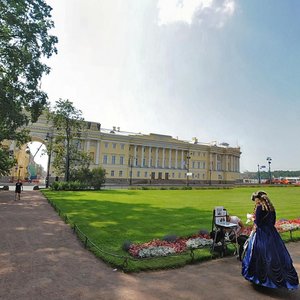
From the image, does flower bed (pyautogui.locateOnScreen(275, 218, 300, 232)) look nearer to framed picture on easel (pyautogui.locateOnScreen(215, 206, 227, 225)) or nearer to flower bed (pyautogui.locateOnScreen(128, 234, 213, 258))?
flower bed (pyautogui.locateOnScreen(128, 234, 213, 258))

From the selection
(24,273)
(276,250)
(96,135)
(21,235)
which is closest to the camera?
(276,250)

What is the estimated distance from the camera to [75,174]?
42906mm

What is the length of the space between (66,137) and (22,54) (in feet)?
76.2

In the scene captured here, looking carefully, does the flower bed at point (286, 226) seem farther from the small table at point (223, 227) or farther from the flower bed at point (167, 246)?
the small table at point (223, 227)

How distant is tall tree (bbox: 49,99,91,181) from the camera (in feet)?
136

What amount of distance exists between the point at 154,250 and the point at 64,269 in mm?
2604

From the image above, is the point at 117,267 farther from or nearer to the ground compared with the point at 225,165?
nearer to the ground

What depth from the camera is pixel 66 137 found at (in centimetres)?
4275

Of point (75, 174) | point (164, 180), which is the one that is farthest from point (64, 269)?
point (164, 180)

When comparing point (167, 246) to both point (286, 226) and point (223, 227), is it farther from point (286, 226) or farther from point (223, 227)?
point (286, 226)

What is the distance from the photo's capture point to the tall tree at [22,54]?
19531mm

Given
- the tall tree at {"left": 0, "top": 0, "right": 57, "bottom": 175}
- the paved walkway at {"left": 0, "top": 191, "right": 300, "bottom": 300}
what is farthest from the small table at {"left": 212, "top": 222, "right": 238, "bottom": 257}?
the tall tree at {"left": 0, "top": 0, "right": 57, "bottom": 175}

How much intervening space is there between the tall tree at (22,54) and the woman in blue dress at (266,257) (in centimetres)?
1865

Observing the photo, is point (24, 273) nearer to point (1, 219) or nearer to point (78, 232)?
point (78, 232)
